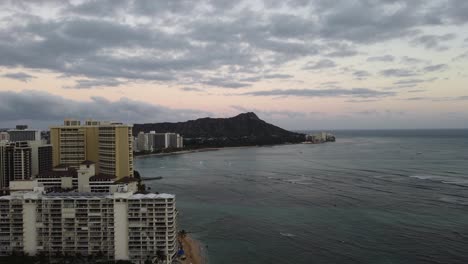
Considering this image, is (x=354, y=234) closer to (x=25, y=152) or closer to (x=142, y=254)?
(x=142, y=254)

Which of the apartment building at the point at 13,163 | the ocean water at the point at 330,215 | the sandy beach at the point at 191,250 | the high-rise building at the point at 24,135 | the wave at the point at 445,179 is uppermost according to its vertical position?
the high-rise building at the point at 24,135

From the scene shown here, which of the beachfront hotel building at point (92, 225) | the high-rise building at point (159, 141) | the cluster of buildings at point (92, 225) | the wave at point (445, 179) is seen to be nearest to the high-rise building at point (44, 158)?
the cluster of buildings at point (92, 225)

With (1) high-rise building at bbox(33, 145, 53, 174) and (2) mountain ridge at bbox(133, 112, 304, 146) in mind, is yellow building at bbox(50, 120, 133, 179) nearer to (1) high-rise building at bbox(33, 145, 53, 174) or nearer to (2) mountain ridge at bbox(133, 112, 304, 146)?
(1) high-rise building at bbox(33, 145, 53, 174)

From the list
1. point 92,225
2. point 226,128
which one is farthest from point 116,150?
point 226,128

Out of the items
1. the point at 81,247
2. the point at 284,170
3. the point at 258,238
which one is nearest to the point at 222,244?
the point at 258,238

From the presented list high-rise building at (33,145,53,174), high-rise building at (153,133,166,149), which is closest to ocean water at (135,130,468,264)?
high-rise building at (33,145,53,174)

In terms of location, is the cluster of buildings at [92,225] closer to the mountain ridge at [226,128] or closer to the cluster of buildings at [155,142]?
the cluster of buildings at [155,142]
